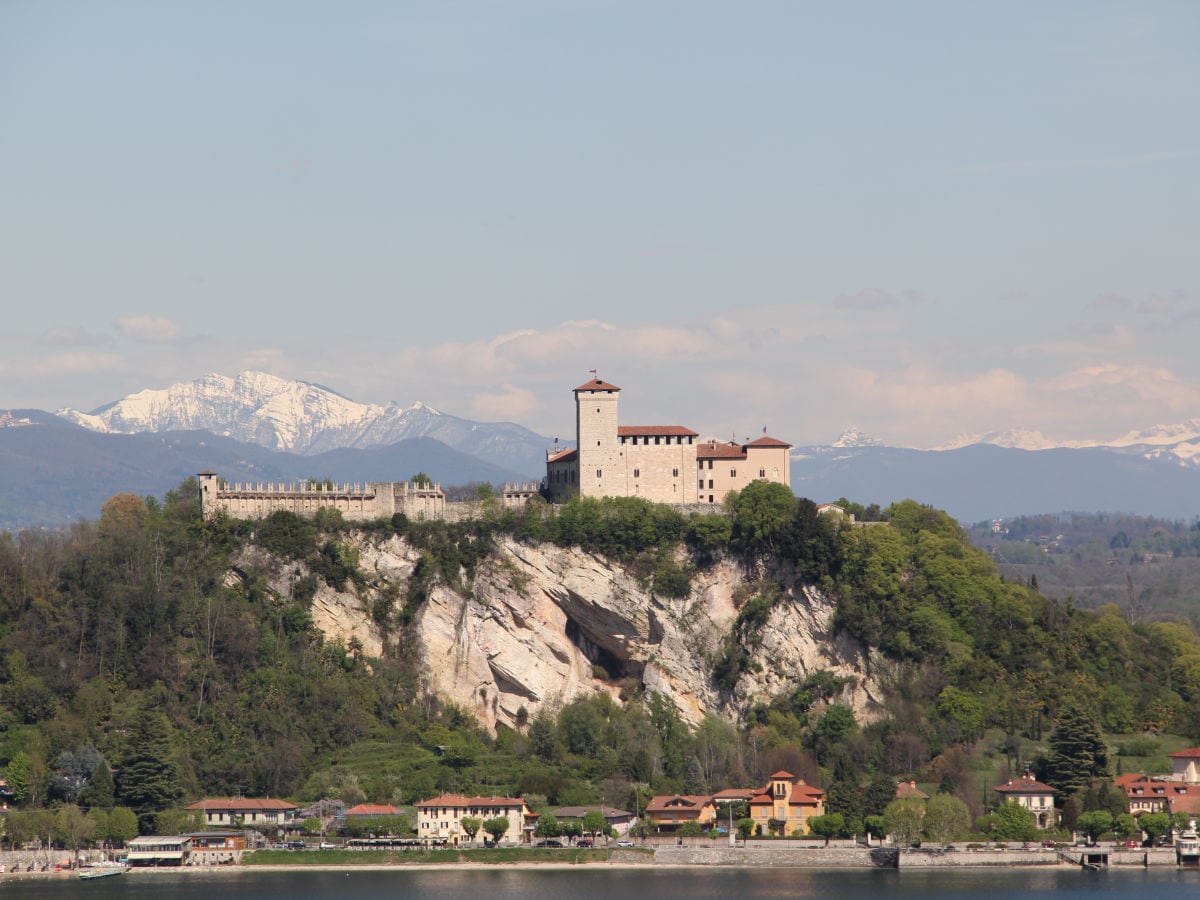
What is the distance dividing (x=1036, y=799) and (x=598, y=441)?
2614cm

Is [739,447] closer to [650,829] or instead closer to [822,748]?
[822,748]

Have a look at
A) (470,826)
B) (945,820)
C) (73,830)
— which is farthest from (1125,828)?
(73,830)

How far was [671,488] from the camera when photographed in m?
93.0

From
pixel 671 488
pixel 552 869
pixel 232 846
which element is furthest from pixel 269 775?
pixel 671 488

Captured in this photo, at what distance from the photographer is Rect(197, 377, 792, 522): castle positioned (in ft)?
A: 302

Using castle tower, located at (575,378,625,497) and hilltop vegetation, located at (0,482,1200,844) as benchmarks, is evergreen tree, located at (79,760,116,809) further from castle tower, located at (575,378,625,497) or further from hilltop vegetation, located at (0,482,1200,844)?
castle tower, located at (575,378,625,497)

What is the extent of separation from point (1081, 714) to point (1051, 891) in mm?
12870

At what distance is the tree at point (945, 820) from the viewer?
247ft

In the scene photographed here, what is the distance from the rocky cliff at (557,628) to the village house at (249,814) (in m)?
12.5

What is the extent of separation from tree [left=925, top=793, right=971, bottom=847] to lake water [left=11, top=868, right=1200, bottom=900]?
1.72 metres

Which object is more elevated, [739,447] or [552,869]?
[739,447]

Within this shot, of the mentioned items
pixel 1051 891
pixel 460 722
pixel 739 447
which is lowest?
pixel 1051 891

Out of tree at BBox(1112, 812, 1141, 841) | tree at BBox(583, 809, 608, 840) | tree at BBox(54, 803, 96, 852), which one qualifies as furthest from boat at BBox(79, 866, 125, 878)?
tree at BBox(1112, 812, 1141, 841)

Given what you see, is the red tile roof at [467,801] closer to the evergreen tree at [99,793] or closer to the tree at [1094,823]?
the evergreen tree at [99,793]
